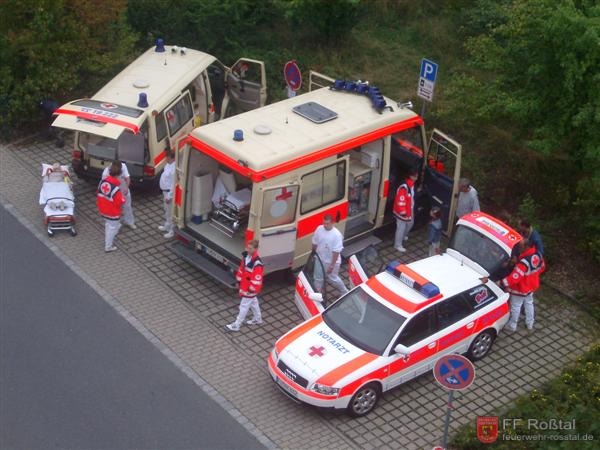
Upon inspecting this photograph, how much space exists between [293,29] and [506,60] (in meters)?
7.55

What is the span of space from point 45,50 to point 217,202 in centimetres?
622

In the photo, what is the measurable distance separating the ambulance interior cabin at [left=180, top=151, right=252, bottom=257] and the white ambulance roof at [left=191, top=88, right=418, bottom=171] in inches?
31.2

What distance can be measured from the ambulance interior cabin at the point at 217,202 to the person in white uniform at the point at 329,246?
1.27m

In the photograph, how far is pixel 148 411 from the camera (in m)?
12.4

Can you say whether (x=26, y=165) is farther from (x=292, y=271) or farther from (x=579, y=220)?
(x=579, y=220)

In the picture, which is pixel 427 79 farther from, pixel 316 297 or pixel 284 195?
pixel 316 297

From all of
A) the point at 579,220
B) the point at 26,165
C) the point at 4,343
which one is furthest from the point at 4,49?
the point at 579,220

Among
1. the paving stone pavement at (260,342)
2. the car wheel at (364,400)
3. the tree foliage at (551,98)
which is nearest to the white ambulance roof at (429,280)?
the car wheel at (364,400)

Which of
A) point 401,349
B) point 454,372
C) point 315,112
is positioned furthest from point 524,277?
point 315,112

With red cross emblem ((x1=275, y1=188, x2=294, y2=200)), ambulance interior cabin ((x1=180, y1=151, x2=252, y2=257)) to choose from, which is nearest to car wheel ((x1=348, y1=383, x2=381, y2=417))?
red cross emblem ((x1=275, y1=188, x2=294, y2=200))

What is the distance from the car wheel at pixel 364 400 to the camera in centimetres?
1225

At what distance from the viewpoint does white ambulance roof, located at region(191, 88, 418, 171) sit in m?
14.0

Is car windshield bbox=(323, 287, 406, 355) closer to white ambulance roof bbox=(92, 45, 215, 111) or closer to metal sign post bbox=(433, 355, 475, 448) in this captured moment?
metal sign post bbox=(433, 355, 475, 448)

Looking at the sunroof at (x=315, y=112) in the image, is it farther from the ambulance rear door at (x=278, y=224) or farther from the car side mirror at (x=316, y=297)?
the car side mirror at (x=316, y=297)
